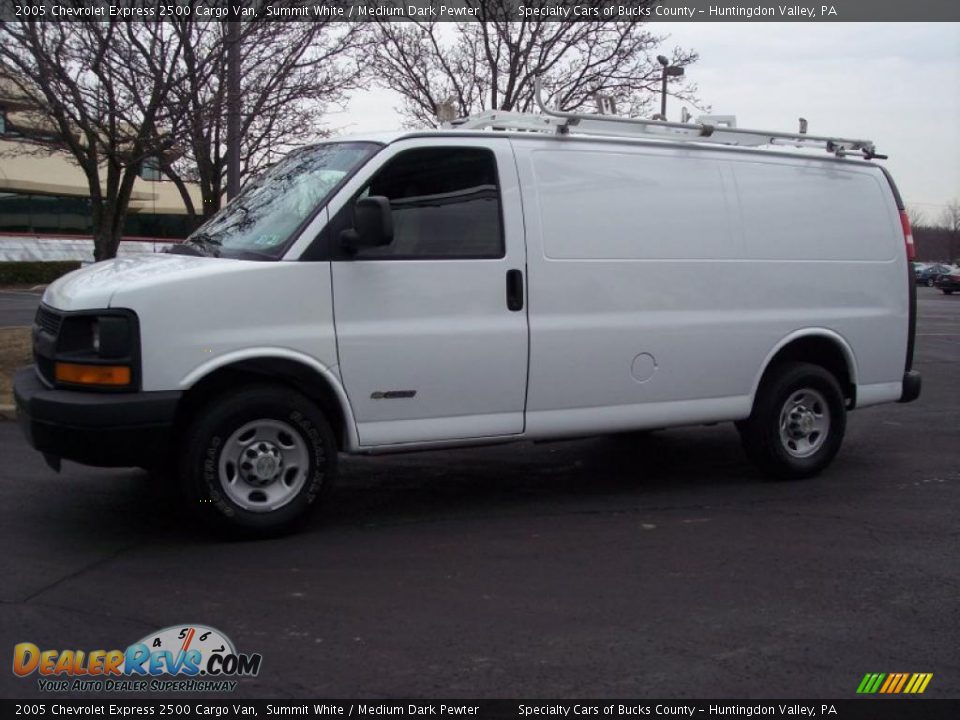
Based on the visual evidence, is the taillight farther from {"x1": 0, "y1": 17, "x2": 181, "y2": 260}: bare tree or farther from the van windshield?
{"x1": 0, "y1": 17, "x2": 181, "y2": 260}: bare tree

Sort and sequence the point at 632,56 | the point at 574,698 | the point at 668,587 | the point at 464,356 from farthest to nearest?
the point at 632,56 → the point at 464,356 → the point at 668,587 → the point at 574,698

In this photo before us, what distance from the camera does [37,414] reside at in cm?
529

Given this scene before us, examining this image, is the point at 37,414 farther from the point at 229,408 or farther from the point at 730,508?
the point at 730,508

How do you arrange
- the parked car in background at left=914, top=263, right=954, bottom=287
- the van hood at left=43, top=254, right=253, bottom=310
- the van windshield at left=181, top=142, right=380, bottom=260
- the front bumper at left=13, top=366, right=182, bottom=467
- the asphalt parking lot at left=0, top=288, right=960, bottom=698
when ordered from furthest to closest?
the parked car in background at left=914, top=263, right=954, bottom=287, the van windshield at left=181, top=142, right=380, bottom=260, the van hood at left=43, top=254, right=253, bottom=310, the front bumper at left=13, top=366, right=182, bottom=467, the asphalt parking lot at left=0, top=288, right=960, bottom=698

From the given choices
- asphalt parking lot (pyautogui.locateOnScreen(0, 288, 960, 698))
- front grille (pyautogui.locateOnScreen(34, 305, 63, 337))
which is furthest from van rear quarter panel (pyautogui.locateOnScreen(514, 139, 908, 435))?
front grille (pyautogui.locateOnScreen(34, 305, 63, 337))

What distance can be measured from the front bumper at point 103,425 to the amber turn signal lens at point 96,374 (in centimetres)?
6

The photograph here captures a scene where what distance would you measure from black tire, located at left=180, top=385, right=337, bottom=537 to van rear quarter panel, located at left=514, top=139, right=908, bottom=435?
4.56 ft

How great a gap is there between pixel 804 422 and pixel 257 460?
3.98 metres

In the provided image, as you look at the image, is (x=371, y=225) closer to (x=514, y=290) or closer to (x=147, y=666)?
(x=514, y=290)

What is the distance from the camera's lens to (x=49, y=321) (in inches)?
223

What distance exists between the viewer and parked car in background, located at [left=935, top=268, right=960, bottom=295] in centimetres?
4834

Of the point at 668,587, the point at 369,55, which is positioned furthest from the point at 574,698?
the point at 369,55

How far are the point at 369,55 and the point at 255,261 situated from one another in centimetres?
897

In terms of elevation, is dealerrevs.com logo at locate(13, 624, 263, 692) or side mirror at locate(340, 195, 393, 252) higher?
side mirror at locate(340, 195, 393, 252)
